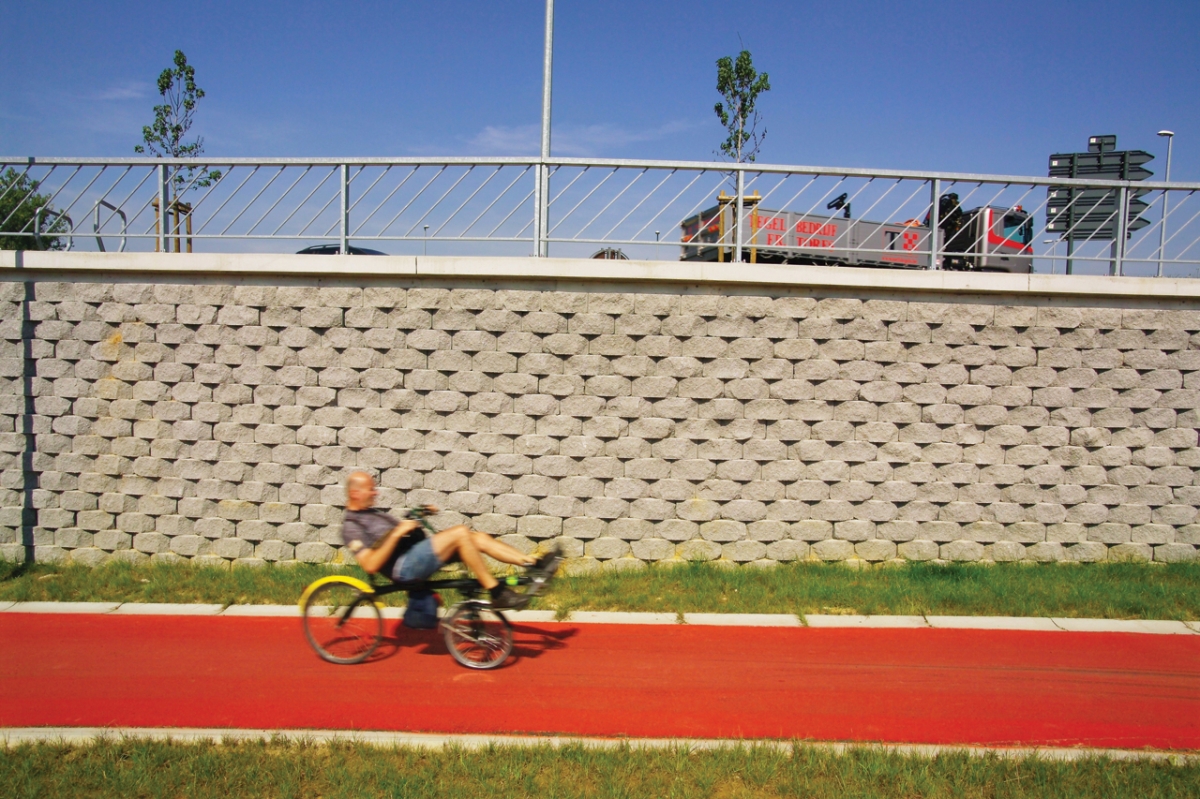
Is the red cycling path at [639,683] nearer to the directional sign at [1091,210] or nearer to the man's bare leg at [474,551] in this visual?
the man's bare leg at [474,551]

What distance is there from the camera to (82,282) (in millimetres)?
7227

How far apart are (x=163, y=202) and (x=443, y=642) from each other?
5.05m

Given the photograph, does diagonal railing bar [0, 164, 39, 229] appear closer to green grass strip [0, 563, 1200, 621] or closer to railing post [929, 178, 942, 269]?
green grass strip [0, 563, 1200, 621]

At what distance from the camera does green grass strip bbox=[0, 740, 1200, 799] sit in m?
3.54

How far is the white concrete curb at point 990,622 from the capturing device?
230 inches

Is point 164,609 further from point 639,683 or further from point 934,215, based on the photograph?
point 934,215

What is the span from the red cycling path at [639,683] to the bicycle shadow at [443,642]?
2cm

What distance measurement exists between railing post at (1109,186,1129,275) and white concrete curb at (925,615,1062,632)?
3634 millimetres

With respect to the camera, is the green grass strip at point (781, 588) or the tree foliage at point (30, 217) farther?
the tree foliage at point (30, 217)

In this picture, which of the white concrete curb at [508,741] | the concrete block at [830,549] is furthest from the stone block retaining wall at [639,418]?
the white concrete curb at [508,741]

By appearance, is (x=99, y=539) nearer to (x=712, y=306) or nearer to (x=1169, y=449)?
(x=712, y=306)

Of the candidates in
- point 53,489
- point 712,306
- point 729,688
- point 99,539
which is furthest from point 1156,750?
point 53,489

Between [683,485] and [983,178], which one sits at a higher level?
[983,178]

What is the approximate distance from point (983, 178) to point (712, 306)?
2.85m
